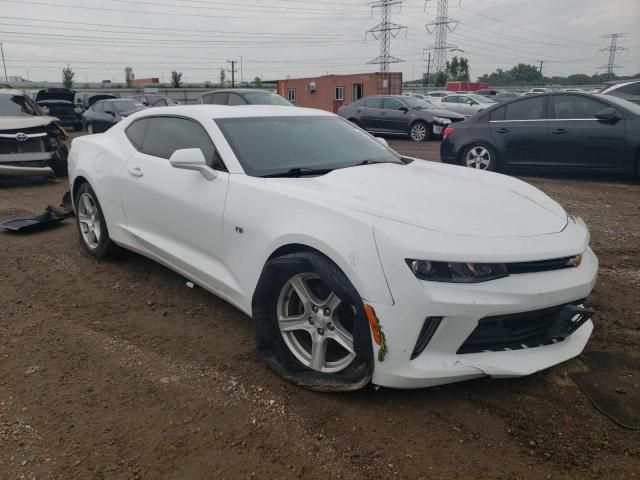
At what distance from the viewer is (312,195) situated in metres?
2.92

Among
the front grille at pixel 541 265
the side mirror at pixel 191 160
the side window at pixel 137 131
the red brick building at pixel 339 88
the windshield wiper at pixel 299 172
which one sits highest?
the red brick building at pixel 339 88

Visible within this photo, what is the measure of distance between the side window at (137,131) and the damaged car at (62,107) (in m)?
17.5

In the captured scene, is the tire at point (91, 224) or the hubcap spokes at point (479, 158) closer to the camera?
the tire at point (91, 224)

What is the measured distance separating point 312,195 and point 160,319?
5.23ft

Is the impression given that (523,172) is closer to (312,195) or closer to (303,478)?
(312,195)

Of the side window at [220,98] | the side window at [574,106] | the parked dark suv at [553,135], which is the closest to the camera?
the parked dark suv at [553,135]

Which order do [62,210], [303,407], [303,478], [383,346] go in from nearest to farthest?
[303,478], [383,346], [303,407], [62,210]

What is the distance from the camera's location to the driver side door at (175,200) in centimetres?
341

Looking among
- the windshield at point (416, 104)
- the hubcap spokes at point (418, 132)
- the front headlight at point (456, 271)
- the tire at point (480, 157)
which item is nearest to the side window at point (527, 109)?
the tire at point (480, 157)

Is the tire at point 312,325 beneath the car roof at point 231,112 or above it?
beneath

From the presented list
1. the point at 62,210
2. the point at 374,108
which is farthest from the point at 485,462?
the point at 374,108

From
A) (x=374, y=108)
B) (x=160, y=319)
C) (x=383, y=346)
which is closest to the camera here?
(x=383, y=346)

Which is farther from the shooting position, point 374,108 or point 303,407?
point 374,108

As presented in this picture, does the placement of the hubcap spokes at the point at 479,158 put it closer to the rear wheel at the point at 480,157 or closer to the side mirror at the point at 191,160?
the rear wheel at the point at 480,157
